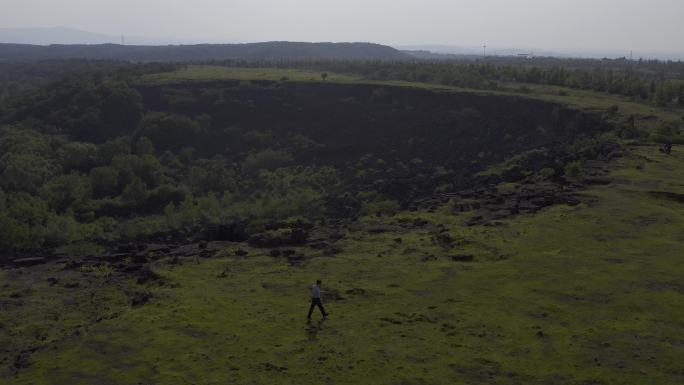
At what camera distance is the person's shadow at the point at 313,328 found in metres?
25.6

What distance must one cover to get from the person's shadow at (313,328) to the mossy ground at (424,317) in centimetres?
8

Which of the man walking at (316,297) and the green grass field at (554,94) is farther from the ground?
the green grass field at (554,94)

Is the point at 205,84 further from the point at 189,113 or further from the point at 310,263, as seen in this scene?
the point at 310,263

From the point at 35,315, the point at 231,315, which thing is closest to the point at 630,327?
the point at 231,315

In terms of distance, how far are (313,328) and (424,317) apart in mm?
4632

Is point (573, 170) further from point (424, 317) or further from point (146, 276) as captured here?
point (146, 276)

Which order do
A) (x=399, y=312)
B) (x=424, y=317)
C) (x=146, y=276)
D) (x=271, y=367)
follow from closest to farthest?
(x=271, y=367) → (x=424, y=317) → (x=399, y=312) → (x=146, y=276)

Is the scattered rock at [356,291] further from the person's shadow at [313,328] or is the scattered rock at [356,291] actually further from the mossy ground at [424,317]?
the person's shadow at [313,328]

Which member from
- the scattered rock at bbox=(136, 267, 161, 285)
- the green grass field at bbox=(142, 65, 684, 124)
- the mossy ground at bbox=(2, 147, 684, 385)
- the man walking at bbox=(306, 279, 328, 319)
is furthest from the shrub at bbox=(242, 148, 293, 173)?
the man walking at bbox=(306, 279, 328, 319)

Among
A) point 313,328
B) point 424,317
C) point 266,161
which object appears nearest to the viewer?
point 313,328

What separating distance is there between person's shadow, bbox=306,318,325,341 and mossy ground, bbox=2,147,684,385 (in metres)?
0.08

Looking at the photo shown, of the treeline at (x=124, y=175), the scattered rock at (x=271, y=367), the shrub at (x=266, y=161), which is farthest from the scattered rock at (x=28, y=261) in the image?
the shrub at (x=266, y=161)

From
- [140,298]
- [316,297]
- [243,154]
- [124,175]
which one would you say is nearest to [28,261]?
[140,298]

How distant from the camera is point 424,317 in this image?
88.4ft
